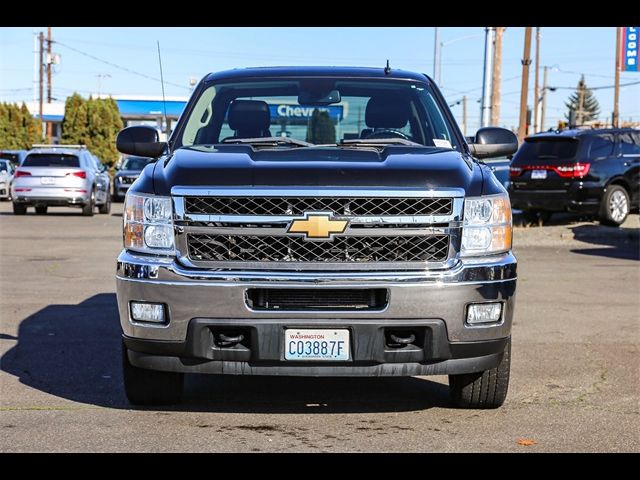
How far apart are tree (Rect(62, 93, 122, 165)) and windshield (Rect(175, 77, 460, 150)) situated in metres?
52.1

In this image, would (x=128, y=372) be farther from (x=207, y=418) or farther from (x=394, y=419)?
(x=394, y=419)

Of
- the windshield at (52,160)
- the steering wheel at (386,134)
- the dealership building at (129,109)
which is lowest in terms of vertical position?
the windshield at (52,160)

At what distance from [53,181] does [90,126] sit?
107 feet

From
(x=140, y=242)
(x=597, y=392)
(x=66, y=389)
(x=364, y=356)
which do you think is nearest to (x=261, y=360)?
(x=364, y=356)

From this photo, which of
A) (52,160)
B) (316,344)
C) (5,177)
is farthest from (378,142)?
(5,177)

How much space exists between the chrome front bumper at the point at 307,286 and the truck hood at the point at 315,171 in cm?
43

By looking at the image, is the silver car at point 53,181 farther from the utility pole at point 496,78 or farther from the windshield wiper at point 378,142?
the windshield wiper at point 378,142

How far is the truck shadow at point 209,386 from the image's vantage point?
6742 mm

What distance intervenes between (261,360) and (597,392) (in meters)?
2.41

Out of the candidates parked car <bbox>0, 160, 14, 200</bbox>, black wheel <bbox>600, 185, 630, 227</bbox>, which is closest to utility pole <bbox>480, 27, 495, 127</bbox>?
black wheel <bbox>600, 185, 630, 227</bbox>

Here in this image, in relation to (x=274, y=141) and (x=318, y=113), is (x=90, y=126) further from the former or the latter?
(x=274, y=141)

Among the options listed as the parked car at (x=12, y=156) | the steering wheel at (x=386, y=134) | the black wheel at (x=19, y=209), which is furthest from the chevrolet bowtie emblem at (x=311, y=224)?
the parked car at (x=12, y=156)

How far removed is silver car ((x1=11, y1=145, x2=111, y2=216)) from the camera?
27.7 meters
